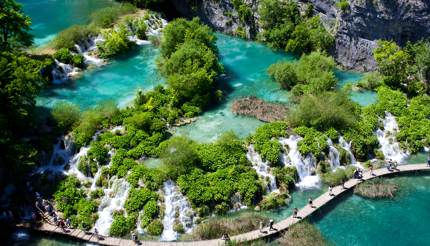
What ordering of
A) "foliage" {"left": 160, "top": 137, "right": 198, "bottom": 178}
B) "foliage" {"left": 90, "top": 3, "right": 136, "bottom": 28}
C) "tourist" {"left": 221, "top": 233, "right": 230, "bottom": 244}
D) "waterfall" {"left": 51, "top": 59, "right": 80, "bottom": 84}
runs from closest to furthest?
A: "tourist" {"left": 221, "top": 233, "right": 230, "bottom": 244} → "foliage" {"left": 160, "top": 137, "right": 198, "bottom": 178} → "waterfall" {"left": 51, "top": 59, "right": 80, "bottom": 84} → "foliage" {"left": 90, "top": 3, "right": 136, "bottom": 28}

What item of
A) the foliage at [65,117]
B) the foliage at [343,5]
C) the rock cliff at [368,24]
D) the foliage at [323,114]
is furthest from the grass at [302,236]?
the foliage at [343,5]

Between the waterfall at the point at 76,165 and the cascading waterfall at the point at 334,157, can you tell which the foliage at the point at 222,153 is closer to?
the cascading waterfall at the point at 334,157

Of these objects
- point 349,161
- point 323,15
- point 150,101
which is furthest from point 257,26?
point 349,161

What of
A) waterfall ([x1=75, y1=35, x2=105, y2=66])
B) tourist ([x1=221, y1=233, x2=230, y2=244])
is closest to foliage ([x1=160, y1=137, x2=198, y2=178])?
tourist ([x1=221, y1=233, x2=230, y2=244])

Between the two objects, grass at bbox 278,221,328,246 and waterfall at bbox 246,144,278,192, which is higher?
waterfall at bbox 246,144,278,192

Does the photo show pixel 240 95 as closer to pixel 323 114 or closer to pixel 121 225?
pixel 323 114

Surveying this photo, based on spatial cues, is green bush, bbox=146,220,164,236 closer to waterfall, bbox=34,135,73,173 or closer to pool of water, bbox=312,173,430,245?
waterfall, bbox=34,135,73,173

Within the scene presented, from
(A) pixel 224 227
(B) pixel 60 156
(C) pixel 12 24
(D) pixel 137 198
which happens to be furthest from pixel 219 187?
(C) pixel 12 24
